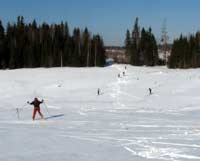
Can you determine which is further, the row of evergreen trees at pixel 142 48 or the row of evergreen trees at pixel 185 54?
the row of evergreen trees at pixel 142 48

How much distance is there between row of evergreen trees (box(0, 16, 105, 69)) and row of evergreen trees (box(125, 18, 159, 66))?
923 centimetres

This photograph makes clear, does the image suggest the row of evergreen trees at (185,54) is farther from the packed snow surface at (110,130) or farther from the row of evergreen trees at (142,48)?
the packed snow surface at (110,130)

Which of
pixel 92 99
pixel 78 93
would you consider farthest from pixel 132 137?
pixel 78 93

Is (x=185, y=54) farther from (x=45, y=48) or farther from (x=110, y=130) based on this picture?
Result: (x=110, y=130)

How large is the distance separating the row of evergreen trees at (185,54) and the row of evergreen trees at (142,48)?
6423 mm

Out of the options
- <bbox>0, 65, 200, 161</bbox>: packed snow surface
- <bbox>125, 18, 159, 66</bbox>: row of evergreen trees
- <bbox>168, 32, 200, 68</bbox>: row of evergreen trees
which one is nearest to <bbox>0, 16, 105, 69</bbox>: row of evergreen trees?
<bbox>125, 18, 159, 66</bbox>: row of evergreen trees

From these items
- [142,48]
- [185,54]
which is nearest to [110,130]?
[185,54]

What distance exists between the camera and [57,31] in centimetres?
10938

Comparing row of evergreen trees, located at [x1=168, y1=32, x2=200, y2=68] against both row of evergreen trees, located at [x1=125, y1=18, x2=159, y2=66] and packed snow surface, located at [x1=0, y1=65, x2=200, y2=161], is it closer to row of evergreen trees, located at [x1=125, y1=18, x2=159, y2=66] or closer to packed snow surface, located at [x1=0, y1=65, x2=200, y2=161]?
row of evergreen trees, located at [x1=125, y1=18, x2=159, y2=66]

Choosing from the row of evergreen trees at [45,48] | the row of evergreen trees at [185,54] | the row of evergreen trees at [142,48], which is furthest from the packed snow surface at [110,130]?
the row of evergreen trees at [142,48]

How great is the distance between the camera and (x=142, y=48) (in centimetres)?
11406

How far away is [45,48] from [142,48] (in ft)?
95.3

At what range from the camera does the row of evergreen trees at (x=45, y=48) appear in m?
93.0

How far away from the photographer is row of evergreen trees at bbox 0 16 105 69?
9300cm
